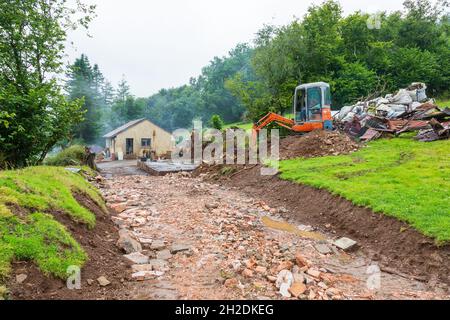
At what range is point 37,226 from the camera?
4.94m

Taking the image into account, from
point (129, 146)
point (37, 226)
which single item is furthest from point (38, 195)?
point (129, 146)

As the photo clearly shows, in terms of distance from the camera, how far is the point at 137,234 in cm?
731

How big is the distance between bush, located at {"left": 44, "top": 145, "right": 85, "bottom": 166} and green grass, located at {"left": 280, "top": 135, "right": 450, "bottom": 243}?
12.7 metres

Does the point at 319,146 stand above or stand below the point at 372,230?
above

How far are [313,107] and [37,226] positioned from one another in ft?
53.5

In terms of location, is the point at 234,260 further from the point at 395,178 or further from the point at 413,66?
the point at 413,66

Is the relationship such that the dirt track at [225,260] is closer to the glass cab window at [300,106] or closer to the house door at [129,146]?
the glass cab window at [300,106]

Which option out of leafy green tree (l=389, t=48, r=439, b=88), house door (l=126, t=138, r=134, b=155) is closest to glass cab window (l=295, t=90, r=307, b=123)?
leafy green tree (l=389, t=48, r=439, b=88)

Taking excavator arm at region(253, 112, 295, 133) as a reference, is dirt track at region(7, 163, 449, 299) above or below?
below

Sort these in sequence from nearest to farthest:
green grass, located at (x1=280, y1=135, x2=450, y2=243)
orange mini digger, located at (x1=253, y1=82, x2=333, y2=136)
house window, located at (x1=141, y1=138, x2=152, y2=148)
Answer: green grass, located at (x1=280, y1=135, x2=450, y2=243) → orange mini digger, located at (x1=253, y1=82, x2=333, y2=136) → house window, located at (x1=141, y1=138, x2=152, y2=148)

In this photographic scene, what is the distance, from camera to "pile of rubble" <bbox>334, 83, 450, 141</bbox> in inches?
626

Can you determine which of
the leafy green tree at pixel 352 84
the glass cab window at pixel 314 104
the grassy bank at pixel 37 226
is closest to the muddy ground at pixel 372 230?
the grassy bank at pixel 37 226

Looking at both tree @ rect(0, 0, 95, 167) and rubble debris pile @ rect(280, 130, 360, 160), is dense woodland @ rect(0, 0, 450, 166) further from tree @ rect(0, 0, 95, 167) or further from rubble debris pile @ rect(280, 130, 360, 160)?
rubble debris pile @ rect(280, 130, 360, 160)

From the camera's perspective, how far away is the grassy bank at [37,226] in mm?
4340
